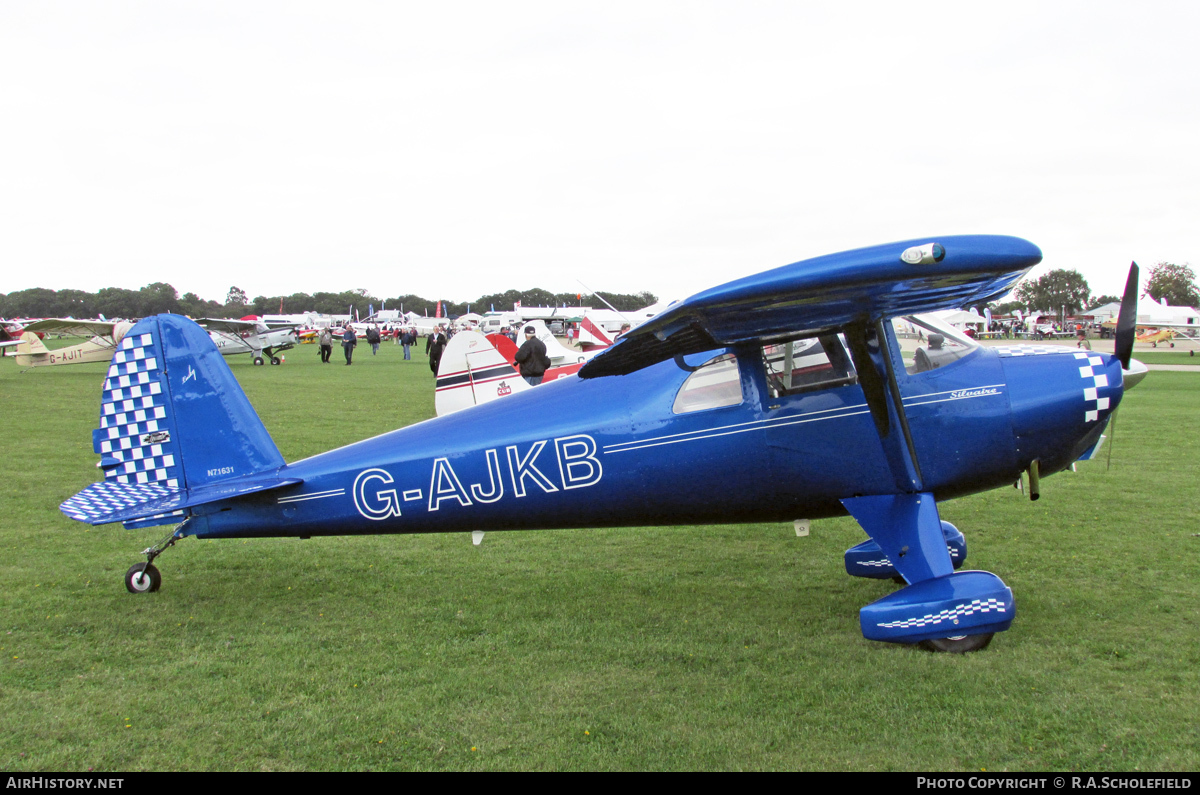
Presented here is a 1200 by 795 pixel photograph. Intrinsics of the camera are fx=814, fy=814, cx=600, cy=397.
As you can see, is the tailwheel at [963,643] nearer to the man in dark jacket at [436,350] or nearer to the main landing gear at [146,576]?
the main landing gear at [146,576]

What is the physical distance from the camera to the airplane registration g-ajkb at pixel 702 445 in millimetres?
4938

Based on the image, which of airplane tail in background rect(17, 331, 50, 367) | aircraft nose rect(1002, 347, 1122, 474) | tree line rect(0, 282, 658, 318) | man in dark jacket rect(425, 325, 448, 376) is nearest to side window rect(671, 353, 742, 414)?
aircraft nose rect(1002, 347, 1122, 474)

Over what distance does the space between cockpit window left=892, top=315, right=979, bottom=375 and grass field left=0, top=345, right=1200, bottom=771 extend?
1.78 meters

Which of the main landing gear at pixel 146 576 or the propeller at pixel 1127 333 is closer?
the propeller at pixel 1127 333

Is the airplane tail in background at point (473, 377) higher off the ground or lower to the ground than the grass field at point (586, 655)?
higher

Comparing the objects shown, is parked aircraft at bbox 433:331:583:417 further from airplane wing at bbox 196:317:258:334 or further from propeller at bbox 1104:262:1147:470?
airplane wing at bbox 196:317:258:334

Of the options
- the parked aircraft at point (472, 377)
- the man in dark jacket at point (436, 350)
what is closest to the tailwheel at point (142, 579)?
the parked aircraft at point (472, 377)

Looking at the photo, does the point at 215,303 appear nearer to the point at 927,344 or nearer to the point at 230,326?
the point at 230,326

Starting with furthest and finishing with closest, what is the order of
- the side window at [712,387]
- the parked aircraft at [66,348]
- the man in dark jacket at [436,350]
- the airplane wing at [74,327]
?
the parked aircraft at [66,348]
the airplane wing at [74,327]
the man in dark jacket at [436,350]
the side window at [712,387]

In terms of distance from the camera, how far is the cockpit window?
5363 millimetres

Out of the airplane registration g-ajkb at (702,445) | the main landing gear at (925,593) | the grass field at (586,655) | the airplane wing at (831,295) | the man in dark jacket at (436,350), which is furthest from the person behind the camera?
the man in dark jacket at (436,350)

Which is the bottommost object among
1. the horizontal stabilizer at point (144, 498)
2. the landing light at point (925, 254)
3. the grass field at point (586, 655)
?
the grass field at point (586, 655)

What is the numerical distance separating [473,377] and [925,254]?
30.0ft

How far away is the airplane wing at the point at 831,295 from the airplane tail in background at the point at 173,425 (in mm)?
2785
